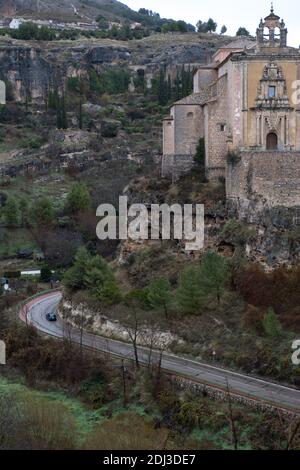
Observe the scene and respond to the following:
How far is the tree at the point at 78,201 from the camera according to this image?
58.5 meters

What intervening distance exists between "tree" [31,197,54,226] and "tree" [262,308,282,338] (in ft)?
99.9

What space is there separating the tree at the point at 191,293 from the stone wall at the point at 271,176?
5207 mm

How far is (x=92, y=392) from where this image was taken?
99.8 feet

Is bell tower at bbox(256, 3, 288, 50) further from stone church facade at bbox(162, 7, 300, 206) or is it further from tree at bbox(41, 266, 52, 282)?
tree at bbox(41, 266, 52, 282)

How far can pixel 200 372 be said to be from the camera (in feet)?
97.0

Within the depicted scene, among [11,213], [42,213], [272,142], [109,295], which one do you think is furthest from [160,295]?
[11,213]

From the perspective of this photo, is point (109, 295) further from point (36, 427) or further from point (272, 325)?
point (36, 427)

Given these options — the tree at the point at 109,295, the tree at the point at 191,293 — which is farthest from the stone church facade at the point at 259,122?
the tree at the point at 109,295

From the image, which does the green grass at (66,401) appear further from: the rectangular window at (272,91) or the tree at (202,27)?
the tree at (202,27)

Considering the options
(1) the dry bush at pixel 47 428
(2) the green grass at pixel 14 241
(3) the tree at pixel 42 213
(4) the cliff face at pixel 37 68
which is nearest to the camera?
(1) the dry bush at pixel 47 428

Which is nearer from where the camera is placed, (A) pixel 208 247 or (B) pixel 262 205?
(B) pixel 262 205
